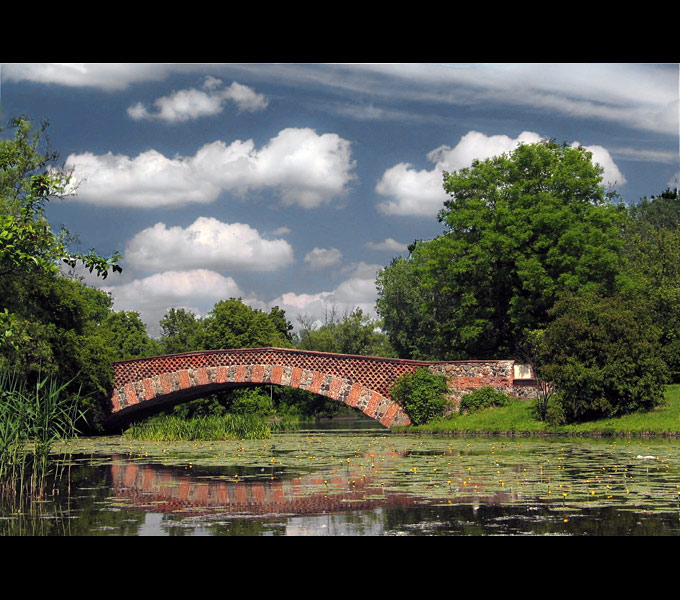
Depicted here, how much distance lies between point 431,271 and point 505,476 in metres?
27.5

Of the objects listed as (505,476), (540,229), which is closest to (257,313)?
(540,229)

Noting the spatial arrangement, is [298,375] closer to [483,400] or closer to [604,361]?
[483,400]

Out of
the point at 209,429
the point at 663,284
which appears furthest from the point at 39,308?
the point at 663,284

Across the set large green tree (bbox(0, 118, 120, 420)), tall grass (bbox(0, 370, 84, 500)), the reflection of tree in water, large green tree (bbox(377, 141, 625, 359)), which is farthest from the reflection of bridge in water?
large green tree (bbox(377, 141, 625, 359))

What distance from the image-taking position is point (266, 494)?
437 inches

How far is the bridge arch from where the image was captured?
104 feet

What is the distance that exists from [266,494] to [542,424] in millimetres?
16880

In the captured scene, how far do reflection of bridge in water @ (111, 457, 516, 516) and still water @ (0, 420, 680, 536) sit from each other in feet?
0.05

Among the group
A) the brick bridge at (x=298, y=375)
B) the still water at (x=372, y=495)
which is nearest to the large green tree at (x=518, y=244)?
the brick bridge at (x=298, y=375)

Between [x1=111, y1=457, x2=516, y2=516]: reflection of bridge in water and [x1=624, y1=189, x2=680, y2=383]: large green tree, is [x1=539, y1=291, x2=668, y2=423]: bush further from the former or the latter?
[x1=111, y1=457, x2=516, y2=516]: reflection of bridge in water

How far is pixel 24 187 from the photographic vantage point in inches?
1151
